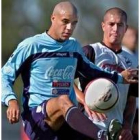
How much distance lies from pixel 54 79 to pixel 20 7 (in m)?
23.0

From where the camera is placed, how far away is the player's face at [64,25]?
299 inches

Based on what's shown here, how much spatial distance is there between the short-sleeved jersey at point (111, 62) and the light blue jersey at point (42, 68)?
56 cm

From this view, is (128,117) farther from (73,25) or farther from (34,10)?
(34,10)

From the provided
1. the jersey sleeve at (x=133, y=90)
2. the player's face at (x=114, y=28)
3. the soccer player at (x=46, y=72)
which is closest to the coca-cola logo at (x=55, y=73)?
the soccer player at (x=46, y=72)

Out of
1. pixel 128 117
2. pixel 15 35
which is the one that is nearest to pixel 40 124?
pixel 128 117

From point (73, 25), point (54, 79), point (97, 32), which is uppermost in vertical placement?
point (73, 25)

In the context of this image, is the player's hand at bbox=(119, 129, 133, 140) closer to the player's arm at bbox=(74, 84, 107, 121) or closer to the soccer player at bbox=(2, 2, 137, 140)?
the soccer player at bbox=(2, 2, 137, 140)

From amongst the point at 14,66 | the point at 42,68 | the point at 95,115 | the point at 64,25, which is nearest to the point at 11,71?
the point at 14,66

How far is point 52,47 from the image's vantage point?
7.72m

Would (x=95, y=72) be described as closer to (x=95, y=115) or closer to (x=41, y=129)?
(x=95, y=115)

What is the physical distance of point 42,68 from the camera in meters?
7.66

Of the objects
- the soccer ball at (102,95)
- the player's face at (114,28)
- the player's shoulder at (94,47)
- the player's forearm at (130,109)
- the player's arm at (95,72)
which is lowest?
the player's forearm at (130,109)

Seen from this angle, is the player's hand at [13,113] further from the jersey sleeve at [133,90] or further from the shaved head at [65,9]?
the jersey sleeve at [133,90]

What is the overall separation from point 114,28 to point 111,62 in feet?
1.22
